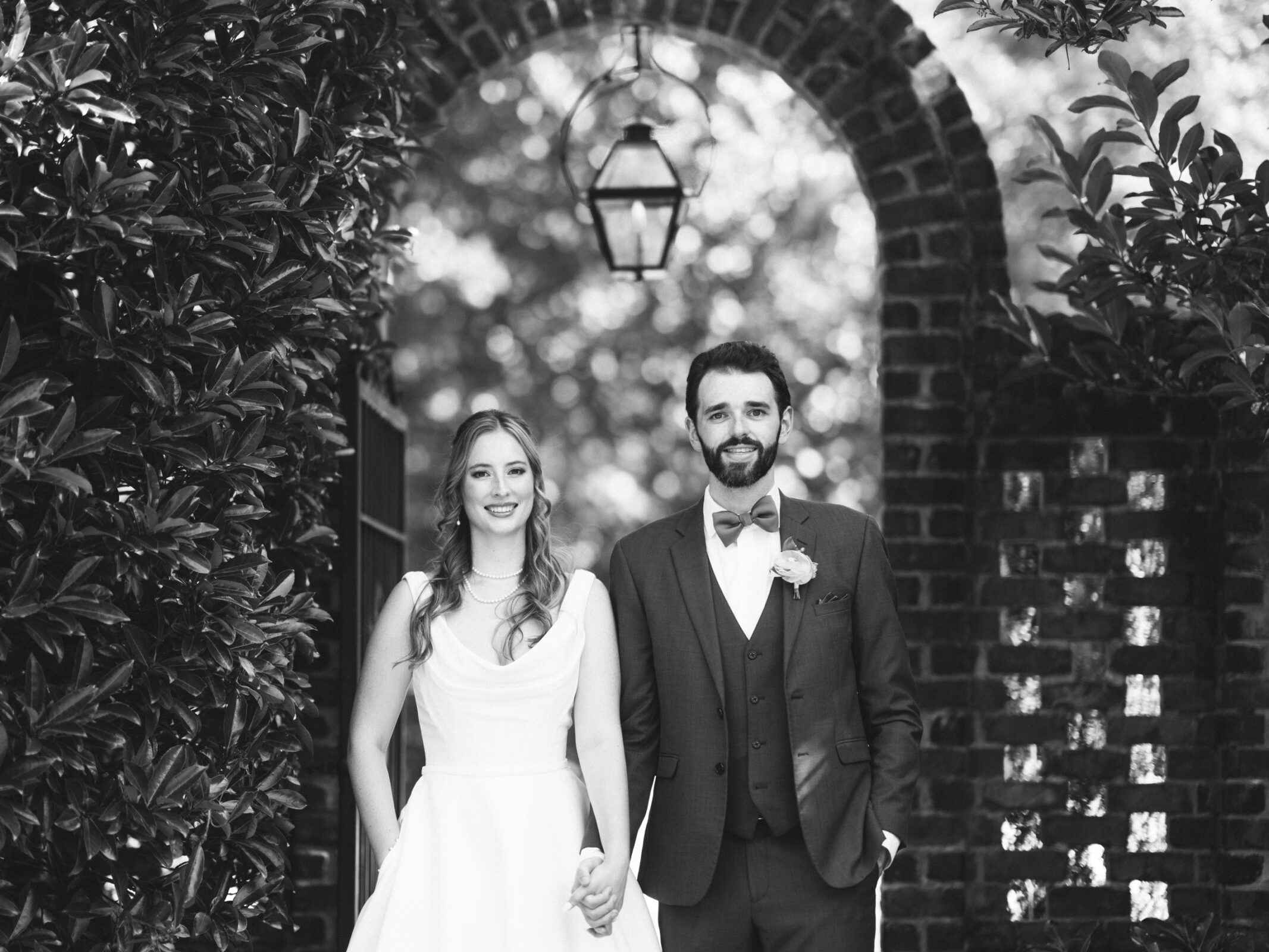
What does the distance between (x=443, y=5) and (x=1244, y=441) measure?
3060 millimetres

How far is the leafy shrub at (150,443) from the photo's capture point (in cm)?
257

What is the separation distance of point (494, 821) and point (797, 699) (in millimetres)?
757

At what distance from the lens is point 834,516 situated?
11.8 ft

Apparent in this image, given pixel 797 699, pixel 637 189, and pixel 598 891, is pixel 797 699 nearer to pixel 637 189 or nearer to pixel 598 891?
pixel 598 891

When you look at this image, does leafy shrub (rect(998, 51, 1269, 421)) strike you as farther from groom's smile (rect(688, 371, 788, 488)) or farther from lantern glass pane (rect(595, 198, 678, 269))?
lantern glass pane (rect(595, 198, 678, 269))

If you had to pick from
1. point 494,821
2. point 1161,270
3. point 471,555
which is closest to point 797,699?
point 494,821

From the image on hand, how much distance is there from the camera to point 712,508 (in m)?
3.59

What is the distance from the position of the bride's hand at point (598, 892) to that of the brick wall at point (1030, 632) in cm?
163

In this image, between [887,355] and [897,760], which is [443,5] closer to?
[887,355]

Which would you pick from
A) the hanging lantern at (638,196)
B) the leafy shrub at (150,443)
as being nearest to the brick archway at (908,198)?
the hanging lantern at (638,196)

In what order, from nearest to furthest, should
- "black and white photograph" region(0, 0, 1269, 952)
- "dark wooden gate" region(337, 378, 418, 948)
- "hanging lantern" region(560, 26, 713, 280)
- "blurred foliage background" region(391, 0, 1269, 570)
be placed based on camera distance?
"black and white photograph" region(0, 0, 1269, 952) < "dark wooden gate" region(337, 378, 418, 948) < "hanging lantern" region(560, 26, 713, 280) < "blurred foliage background" region(391, 0, 1269, 570)

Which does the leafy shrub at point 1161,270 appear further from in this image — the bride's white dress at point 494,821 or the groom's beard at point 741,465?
the bride's white dress at point 494,821

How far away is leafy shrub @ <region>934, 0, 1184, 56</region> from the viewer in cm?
335

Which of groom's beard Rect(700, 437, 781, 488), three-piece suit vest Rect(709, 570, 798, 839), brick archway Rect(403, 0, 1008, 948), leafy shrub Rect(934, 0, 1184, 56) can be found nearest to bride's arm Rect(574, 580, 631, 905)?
three-piece suit vest Rect(709, 570, 798, 839)
